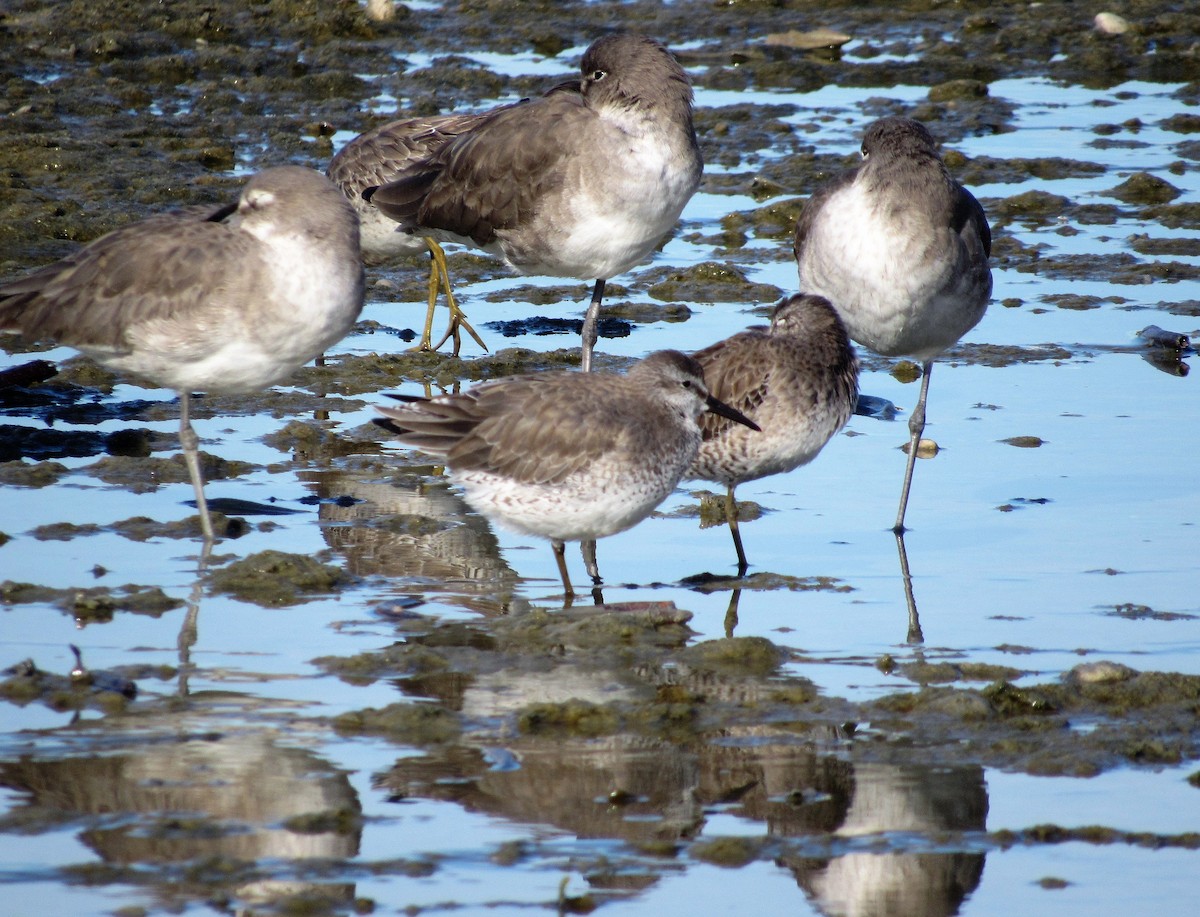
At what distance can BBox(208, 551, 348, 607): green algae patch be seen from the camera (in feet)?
22.2

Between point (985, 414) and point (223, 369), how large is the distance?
435 cm

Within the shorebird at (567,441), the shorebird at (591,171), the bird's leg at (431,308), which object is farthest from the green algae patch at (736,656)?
the bird's leg at (431,308)

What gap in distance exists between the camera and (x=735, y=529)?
750 cm

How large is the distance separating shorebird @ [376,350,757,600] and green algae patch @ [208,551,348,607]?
2.18 feet

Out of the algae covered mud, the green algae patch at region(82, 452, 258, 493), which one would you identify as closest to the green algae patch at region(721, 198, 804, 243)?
the algae covered mud

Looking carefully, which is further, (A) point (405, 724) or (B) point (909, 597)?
(B) point (909, 597)

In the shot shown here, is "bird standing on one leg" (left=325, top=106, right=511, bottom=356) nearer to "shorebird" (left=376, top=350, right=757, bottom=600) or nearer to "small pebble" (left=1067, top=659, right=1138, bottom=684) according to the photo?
"shorebird" (left=376, top=350, right=757, bottom=600)

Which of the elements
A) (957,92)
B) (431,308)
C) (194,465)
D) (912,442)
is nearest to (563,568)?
(194,465)

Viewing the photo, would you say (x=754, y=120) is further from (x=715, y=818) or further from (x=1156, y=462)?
(x=715, y=818)

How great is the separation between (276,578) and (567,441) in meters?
1.32

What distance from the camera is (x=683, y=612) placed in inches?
259

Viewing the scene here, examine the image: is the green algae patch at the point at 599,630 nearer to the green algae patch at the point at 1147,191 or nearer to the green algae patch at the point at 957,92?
the green algae patch at the point at 1147,191

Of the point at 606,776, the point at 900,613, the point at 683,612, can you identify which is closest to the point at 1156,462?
the point at 900,613

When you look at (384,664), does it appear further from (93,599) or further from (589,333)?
(589,333)
